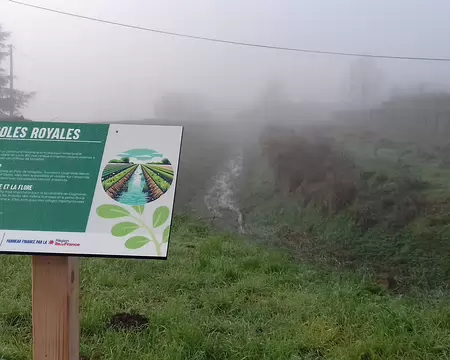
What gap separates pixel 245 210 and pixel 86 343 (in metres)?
3.34

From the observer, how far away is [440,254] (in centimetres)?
428

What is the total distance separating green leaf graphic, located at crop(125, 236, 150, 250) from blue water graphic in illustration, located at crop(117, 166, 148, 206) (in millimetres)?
149

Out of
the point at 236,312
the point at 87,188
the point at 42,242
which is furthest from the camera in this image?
the point at 236,312

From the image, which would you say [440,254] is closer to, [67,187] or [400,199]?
[400,199]

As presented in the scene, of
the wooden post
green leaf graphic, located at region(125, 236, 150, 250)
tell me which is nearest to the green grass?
the wooden post

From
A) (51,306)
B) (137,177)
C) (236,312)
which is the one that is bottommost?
(236,312)

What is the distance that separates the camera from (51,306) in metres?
1.72

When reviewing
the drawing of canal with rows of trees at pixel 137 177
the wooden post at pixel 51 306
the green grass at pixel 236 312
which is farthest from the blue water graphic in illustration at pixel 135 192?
the green grass at pixel 236 312

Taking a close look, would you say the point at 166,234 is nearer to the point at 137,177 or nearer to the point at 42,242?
the point at 137,177

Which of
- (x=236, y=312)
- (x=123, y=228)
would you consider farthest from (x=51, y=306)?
(x=236, y=312)

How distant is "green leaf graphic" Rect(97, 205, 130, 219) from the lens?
175 centimetres

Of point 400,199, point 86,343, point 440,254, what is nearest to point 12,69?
point 86,343

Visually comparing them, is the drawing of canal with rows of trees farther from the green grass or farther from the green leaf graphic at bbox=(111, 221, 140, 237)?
the green grass

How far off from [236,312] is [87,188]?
1.57 metres
